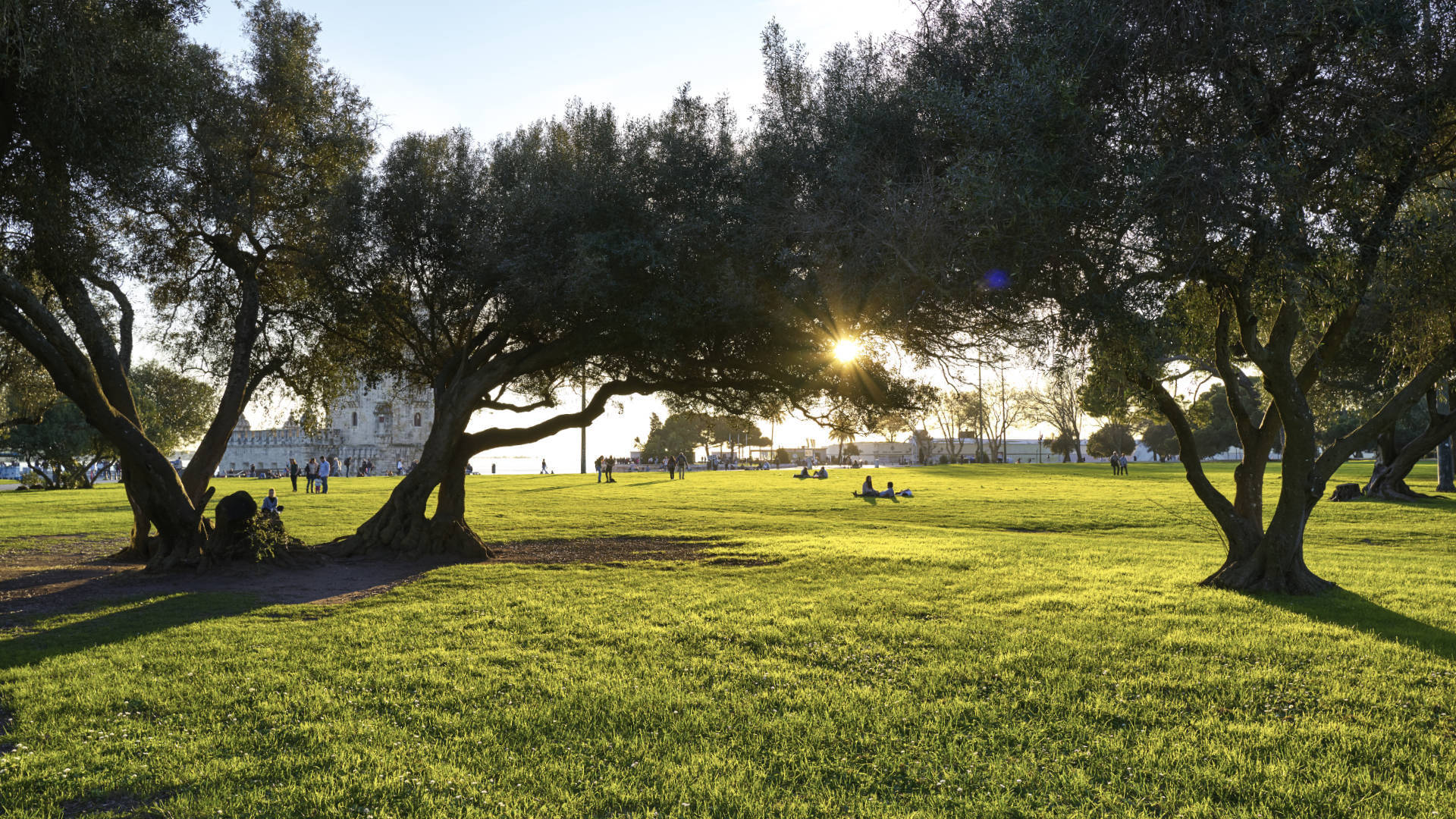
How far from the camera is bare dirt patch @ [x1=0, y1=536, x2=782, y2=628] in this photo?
12.3m

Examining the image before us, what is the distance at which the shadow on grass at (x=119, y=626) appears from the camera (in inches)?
344

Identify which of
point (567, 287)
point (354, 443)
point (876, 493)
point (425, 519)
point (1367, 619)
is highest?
point (567, 287)

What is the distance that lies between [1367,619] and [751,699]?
8577mm

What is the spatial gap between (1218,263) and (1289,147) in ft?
4.48

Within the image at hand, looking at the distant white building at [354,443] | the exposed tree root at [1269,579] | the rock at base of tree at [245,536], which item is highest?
the distant white building at [354,443]

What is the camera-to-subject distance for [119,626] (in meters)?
10.1

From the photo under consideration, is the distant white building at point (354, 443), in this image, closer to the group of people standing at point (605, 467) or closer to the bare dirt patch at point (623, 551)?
the group of people standing at point (605, 467)

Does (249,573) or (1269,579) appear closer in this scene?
(1269,579)

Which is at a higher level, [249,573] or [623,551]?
[249,573]

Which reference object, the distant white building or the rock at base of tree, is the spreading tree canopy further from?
the distant white building

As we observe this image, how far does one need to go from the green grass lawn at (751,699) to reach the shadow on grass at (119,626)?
6 cm

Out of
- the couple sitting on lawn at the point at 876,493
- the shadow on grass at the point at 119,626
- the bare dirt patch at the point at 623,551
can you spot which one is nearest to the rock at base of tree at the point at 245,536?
the shadow on grass at the point at 119,626

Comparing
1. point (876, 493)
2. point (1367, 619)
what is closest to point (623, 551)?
point (1367, 619)

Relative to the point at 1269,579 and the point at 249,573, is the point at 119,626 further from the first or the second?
the point at 1269,579
